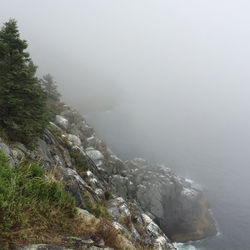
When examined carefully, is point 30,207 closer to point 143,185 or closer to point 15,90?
point 15,90

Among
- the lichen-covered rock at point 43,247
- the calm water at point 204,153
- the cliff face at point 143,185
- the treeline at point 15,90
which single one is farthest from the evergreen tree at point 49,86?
the lichen-covered rock at point 43,247

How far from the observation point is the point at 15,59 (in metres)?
10.1

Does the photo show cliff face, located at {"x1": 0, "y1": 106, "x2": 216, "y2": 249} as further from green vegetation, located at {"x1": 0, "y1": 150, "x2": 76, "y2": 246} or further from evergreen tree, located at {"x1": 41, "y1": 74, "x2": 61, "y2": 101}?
green vegetation, located at {"x1": 0, "y1": 150, "x2": 76, "y2": 246}

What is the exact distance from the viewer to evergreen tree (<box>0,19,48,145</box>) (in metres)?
9.78

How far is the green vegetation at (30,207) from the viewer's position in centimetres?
310

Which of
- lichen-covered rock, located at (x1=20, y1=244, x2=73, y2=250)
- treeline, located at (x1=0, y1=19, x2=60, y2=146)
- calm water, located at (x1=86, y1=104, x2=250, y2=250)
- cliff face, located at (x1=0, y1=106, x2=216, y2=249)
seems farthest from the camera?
calm water, located at (x1=86, y1=104, x2=250, y2=250)

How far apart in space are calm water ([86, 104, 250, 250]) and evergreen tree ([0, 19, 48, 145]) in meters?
41.0

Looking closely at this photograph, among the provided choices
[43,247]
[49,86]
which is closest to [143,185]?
[49,86]

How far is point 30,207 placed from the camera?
378 cm

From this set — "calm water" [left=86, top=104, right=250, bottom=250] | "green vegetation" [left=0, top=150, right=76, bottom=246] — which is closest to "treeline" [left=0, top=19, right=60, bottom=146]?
"green vegetation" [left=0, top=150, right=76, bottom=246]

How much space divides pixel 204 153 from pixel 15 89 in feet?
320

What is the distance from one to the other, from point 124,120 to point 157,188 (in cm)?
8273

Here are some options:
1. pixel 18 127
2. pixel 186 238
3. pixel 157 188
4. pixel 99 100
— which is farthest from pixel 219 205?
pixel 99 100

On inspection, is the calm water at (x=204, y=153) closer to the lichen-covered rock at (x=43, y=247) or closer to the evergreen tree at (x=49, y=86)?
the evergreen tree at (x=49, y=86)
